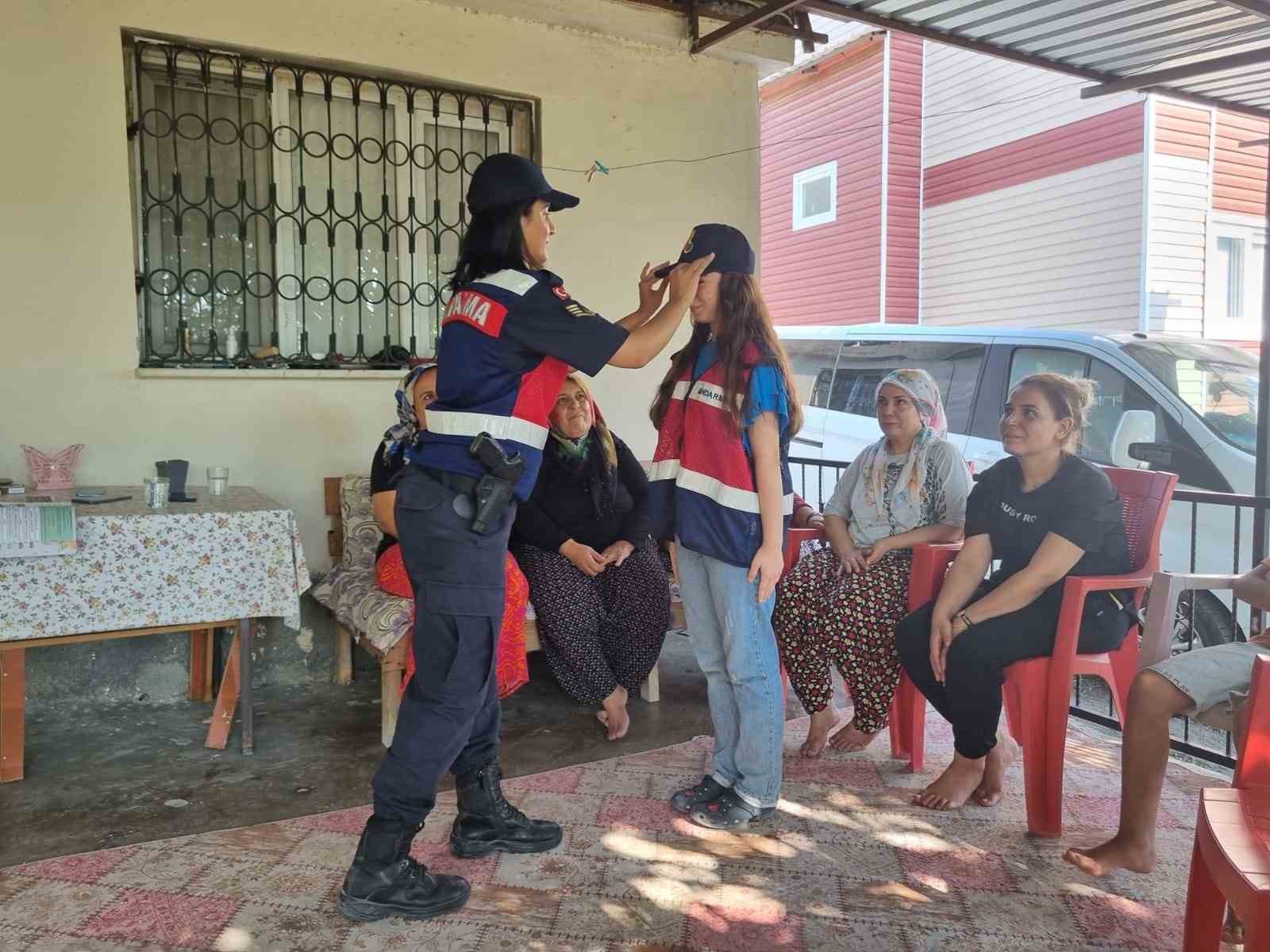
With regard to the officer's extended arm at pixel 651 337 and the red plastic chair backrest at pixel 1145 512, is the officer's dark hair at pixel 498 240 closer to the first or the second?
the officer's extended arm at pixel 651 337

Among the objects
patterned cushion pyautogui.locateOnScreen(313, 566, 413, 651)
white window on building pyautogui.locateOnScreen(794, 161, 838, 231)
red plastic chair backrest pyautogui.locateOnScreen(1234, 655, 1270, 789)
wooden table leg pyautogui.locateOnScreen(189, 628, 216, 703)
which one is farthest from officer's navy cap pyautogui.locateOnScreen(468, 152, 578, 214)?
white window on building pyautogui.locateOnScreen(794, 161, 838, 231)

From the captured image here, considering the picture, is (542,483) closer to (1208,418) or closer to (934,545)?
(934,545)

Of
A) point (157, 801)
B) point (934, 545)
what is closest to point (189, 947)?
point (157, 801)

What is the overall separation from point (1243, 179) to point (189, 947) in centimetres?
1090

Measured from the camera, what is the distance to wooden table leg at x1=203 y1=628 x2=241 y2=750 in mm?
3355

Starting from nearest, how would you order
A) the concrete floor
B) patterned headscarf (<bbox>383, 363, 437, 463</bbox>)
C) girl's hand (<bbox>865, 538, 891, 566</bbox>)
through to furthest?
1. the concrete floor
2. girl's hand (<bbox>865, 538, 891, 566</bbox>)
3. patterned headscarf (<bbox>383, 363, 437, 463</bbox>)

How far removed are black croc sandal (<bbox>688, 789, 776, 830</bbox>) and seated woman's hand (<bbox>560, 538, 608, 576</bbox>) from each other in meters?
1.04

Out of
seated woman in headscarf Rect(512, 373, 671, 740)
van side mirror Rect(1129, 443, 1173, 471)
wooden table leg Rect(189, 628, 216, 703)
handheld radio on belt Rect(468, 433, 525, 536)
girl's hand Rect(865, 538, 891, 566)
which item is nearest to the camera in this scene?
handheld radio on belt Rect(468, 433, 525, 536)

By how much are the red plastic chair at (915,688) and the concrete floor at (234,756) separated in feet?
1.89

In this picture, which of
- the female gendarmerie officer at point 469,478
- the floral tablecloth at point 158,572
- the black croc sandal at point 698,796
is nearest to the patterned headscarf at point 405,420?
the floral tablecloth at point 158,572

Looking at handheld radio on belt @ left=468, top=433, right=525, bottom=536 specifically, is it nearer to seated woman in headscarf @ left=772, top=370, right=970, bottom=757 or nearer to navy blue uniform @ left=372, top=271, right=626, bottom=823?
navy blue uniform @ left=372, top=271, right=626, bottom=823

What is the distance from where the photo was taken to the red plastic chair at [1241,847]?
155 centimetres

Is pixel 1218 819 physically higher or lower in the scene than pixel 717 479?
lower

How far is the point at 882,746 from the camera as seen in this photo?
3.39 metres
